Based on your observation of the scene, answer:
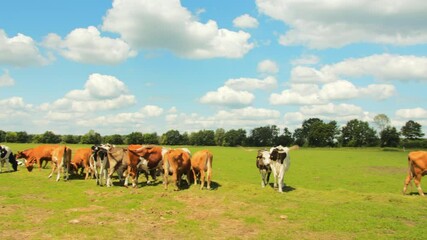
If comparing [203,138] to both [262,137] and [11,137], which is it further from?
[11,137]

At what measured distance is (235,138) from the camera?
428 feet

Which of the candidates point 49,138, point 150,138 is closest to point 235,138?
point 150,138

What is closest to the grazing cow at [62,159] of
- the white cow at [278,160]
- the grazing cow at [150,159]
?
the grazing cow at [150,159]

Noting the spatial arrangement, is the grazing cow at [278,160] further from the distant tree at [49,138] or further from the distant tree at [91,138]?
the distant tree at [49,138]

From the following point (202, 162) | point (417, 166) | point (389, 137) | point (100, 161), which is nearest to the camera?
point (202, 162)

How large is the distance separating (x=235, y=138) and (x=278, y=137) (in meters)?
16.8

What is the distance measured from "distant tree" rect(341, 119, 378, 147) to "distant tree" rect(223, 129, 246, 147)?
35.8m

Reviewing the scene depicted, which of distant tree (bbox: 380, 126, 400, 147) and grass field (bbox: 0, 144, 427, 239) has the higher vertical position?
distant tree (bbox: 380, 126, 400, 147)

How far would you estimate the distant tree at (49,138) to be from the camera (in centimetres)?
11600

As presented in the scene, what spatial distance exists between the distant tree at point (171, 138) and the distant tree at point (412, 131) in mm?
76959

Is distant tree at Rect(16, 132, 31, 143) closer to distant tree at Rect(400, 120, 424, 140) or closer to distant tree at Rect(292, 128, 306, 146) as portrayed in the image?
distant tree at Rect(292, 128, 306, 146)

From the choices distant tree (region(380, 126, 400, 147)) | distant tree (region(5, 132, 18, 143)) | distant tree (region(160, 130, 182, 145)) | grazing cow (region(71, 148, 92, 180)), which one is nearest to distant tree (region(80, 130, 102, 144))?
distant tree (region(5, 132, 18, 143))

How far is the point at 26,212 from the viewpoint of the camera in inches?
512

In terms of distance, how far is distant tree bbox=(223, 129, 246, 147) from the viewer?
12975cm
